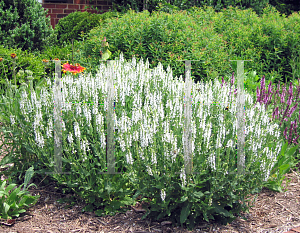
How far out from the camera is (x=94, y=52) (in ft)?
18.3

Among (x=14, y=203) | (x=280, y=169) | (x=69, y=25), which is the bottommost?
(x=14, y=203)

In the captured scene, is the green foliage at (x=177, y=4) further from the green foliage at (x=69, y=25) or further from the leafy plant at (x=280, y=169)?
the leafy plant at (x=280, y=169)

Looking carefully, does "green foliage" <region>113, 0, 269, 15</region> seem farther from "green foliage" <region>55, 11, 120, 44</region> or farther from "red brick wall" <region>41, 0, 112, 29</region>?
"green foliage" <region>55, 11, 120, 44</region>

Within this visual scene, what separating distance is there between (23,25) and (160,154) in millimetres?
5184

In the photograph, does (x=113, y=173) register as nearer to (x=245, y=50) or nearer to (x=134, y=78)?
(x=134, y=78)

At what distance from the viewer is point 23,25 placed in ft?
20.9

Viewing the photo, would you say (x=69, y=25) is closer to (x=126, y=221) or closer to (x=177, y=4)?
(x=177, y=4)

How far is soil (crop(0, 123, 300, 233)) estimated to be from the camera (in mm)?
2678

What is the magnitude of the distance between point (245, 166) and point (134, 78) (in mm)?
1622

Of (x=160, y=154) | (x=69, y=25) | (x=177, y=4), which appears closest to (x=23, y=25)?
(x=69, y=25)

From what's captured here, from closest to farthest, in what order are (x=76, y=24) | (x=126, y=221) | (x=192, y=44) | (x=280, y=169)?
(x=126, y=221), (x=280, y=169), (x=192, y=44), (x=76, y=24)

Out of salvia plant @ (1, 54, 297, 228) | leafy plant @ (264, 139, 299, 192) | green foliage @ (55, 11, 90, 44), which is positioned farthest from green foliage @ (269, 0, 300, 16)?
salvia plant @ (1, 54, 297, 228)

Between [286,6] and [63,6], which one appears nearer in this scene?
[63,6]

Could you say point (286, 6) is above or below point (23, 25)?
above
